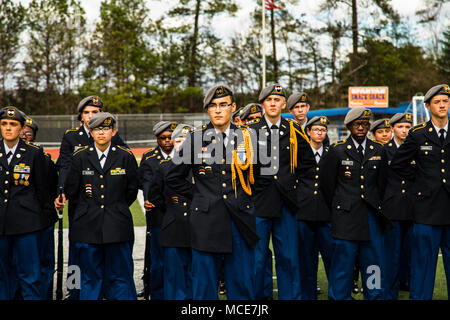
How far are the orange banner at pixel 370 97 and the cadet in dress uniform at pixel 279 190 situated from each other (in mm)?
26484

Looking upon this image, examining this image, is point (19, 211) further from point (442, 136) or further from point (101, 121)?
point (442, 136)

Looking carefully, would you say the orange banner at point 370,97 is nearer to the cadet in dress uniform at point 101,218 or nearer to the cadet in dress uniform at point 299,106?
the cadet in dress uniform at point 299,106

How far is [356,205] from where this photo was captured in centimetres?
511

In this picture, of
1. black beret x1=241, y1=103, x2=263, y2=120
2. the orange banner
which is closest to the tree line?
the orange banner

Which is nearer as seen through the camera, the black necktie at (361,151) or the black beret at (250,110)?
the black necktie at (361,151)

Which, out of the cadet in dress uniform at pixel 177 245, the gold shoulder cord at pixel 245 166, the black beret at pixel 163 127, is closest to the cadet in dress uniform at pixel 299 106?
the black beret at pixel 163 127

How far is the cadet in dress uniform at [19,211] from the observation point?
500 centimetres

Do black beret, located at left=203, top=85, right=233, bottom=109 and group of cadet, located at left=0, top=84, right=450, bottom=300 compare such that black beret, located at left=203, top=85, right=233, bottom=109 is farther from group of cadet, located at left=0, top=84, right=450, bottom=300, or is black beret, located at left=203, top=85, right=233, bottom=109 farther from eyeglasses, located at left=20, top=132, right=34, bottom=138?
eyeglasses, located at left=20, top=132, right=34, bottom=138

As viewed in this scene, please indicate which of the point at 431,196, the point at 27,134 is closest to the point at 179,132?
the point at 27,134

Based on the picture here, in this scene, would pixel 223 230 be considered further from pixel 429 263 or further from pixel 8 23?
pixel 8 23

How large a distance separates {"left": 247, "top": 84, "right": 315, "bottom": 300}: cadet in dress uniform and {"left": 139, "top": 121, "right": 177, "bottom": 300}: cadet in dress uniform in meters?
1.12

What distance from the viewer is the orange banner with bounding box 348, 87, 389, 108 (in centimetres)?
3062

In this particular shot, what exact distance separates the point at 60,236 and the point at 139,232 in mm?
4588

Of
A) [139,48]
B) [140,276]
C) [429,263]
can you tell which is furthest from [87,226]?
[139,48]
